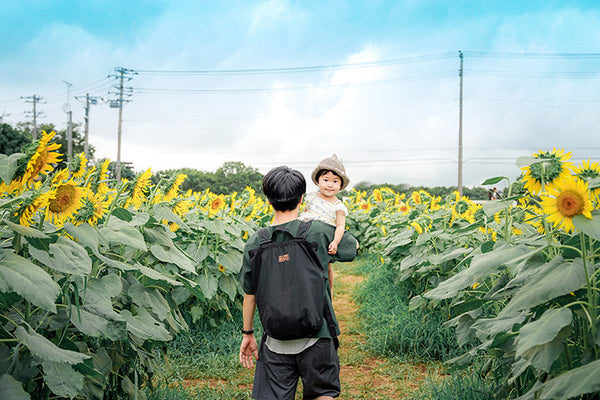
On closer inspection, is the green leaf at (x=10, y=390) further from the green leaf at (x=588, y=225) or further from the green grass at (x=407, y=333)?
the green grass at (x=407, y=333)

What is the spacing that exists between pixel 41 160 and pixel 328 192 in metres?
2.20

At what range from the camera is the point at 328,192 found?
3797 millimetres

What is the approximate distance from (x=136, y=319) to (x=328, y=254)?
946mm

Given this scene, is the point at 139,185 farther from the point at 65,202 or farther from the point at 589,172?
the point at 589,172

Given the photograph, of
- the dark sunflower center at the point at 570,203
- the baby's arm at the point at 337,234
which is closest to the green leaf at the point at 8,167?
the baby's arm at the point at 337,234

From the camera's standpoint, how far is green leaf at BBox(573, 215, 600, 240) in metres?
1.58

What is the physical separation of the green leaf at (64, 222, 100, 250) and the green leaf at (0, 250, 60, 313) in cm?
31

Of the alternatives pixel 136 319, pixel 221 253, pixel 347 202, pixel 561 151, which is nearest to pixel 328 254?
pixel 136 319

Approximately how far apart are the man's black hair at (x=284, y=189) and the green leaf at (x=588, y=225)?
1.13 metres

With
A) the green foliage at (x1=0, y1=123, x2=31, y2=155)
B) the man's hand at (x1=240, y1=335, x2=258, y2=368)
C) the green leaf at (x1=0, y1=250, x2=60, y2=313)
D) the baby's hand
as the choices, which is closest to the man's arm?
the man's hand at (x1=240, y1=335, x2=258, y2=368)

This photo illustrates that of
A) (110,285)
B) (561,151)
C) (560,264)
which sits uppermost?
(561,151)

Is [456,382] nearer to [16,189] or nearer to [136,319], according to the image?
[136,319]

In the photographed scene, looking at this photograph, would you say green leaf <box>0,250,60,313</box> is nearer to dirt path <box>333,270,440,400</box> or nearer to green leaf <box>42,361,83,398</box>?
green leaf <box>42,361,83,398</box>

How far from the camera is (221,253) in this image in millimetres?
4434
